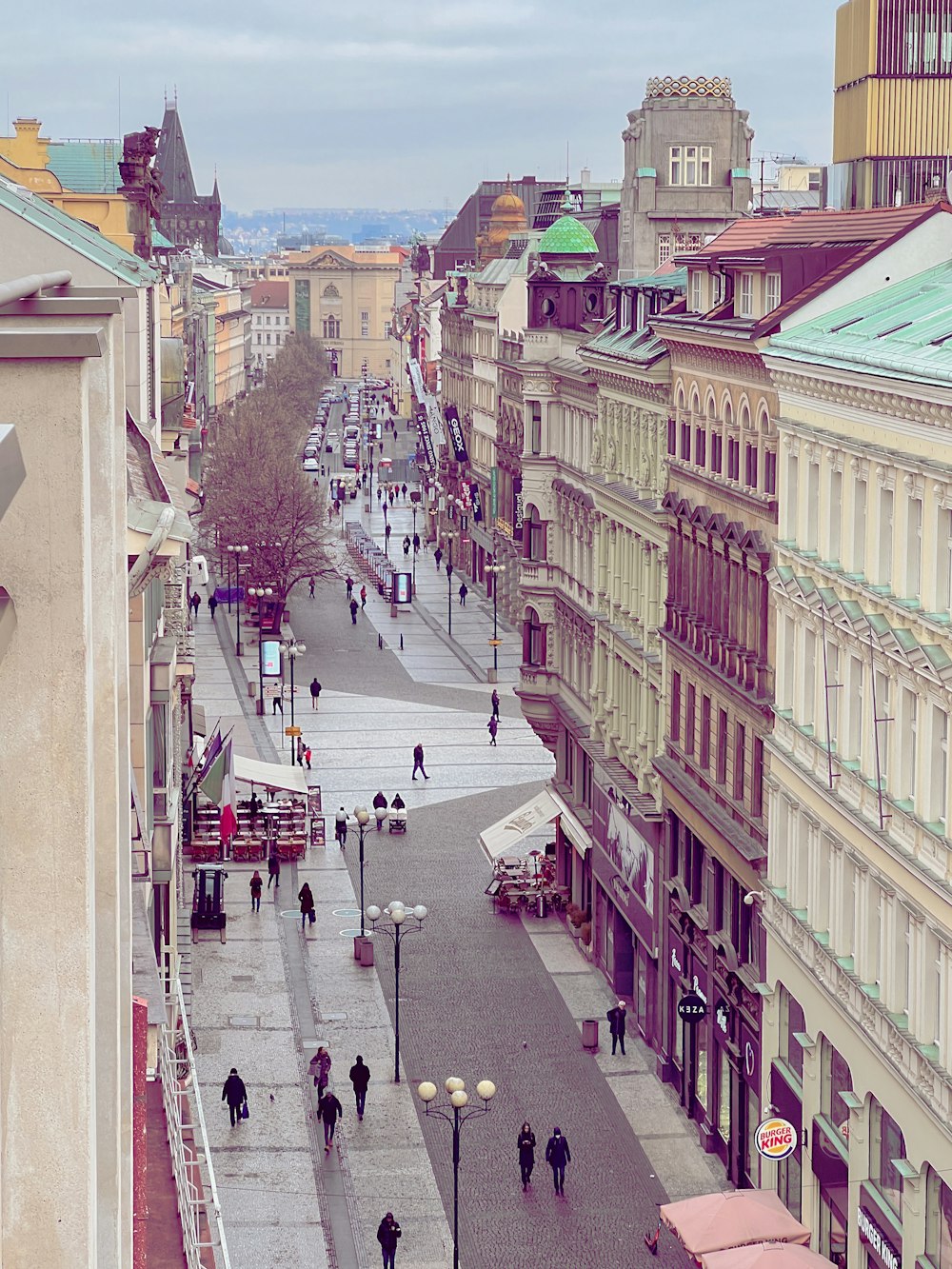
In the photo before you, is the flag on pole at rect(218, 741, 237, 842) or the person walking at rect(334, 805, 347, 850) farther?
the person walking at rect(334, 805, 347, 850)

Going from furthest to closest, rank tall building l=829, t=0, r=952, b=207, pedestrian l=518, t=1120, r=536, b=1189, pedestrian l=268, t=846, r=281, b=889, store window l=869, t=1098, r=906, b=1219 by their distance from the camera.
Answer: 1. pedestrian l=268, t=846, r=281, b=889
2. tall building l=829, t=0, r=952, b=207
3. pedestrian l=518, t=1120, r=536, b=1189
4. store window l=869, t=1098, r=906, b=1219

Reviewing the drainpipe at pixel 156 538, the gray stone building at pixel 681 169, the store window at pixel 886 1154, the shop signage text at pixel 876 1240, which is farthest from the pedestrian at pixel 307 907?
the drainpipe at pixel 156 538

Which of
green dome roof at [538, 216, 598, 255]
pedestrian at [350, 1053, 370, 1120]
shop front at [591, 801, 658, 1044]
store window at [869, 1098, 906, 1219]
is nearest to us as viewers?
store window at [869, 1098, 906, 1219]

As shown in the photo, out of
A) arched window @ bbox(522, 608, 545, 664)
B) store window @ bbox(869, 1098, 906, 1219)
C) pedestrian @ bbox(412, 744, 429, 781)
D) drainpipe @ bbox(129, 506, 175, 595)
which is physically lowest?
pedestrian @ bbox(412, 744, 429, 781)

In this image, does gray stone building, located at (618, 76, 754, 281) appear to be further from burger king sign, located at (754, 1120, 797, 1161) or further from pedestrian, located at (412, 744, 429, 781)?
burger king sign, located at (754, 1120, 797, 1161)

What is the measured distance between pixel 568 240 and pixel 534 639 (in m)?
10.2

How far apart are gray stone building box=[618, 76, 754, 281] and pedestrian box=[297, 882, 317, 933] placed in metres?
28.8

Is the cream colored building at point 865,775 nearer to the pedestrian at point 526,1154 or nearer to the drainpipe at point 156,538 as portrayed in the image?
the pedestrian at point 526,1154

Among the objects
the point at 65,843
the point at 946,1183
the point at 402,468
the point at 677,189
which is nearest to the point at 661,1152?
the point at 946,1183

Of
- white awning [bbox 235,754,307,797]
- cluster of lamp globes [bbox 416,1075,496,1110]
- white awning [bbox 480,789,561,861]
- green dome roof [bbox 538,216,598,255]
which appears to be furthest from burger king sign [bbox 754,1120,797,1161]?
white awning [bbox 235,754,307,797]

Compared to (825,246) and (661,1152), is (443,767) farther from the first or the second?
(825,246)

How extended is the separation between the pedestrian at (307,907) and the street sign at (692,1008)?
1643 centimetres

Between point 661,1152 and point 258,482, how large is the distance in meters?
67.6

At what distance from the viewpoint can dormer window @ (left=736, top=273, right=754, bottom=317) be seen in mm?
38469
